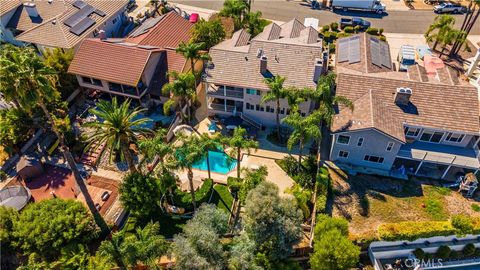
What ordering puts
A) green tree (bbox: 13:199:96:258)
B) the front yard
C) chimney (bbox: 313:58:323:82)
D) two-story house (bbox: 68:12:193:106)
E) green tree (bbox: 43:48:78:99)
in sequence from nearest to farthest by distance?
green tree (bbox: 13:199:96:258), the front yard, chimney (bbox: 313:58:323:82), two-story house (bbox: 68:12:193:106), green tree (bbox: 43:48:78:99)

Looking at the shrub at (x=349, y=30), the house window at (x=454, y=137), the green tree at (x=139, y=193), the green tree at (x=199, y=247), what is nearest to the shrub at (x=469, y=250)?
the house window at (x=454, y=137)

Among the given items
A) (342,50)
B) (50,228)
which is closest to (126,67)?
(50,228)

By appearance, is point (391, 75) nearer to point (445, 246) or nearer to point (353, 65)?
point (353, 65)

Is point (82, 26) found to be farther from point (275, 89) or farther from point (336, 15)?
point (336, 15)

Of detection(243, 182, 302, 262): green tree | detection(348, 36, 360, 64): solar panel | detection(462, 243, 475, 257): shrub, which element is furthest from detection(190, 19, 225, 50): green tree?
detection(462, 243, 475, 257): shrub

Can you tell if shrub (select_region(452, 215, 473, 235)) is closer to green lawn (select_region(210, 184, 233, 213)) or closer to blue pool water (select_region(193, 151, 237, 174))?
green lawn (select_region(210, 184, 233, 213))

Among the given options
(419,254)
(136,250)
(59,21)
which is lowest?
(419,254)

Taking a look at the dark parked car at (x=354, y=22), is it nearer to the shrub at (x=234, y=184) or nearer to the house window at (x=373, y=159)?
the house window at (x=373, y=159)
